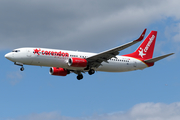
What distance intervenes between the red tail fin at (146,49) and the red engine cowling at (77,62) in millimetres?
11166

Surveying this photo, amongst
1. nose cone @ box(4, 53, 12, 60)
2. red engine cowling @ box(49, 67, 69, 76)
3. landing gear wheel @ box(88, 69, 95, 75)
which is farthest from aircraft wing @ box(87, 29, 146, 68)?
nose cone @ box(4, 53, 12, 60)

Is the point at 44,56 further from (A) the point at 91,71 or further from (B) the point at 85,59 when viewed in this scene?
(A) the point at 91,71

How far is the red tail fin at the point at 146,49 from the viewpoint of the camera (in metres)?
66.1

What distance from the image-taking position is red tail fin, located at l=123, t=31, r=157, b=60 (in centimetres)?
6606

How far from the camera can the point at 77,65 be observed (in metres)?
57.3

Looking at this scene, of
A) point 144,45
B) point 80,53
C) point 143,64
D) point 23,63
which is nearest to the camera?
point 23,63

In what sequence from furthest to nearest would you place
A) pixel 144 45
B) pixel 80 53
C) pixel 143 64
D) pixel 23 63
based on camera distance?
pixel 144 45
pixel 143 64
pixel 80 53
pixel 23 63

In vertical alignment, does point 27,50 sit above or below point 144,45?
below

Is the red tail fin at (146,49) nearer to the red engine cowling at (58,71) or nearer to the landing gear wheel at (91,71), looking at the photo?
the landing gear wheel at (91,71)

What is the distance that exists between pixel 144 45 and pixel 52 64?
68.4 ft

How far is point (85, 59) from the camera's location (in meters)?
58.8

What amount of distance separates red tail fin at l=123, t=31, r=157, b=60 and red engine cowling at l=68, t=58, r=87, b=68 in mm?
11166

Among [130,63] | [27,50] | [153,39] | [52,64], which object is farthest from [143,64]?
[27,50]

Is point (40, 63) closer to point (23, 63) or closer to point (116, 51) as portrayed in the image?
point (23, 63)
